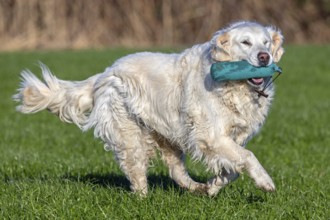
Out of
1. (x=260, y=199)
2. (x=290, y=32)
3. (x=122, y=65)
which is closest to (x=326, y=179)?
(x=260, y=199)

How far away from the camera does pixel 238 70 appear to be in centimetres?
622

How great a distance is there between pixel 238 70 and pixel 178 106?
2.46ft

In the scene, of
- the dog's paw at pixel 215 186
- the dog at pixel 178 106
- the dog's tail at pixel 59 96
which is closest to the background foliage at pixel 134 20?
the dog's tail at pixel 59 96

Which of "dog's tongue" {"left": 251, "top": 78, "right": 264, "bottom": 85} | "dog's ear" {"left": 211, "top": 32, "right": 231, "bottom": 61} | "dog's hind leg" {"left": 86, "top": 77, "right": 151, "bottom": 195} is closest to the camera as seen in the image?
"dog's tongue" {"left": 251, "top": 78, "right": 264, "bottom": 85}

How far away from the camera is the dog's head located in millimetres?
6246

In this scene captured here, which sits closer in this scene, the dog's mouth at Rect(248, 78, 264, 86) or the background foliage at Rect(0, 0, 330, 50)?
the dog's mouth at Rect(248, 78, 264, 86)

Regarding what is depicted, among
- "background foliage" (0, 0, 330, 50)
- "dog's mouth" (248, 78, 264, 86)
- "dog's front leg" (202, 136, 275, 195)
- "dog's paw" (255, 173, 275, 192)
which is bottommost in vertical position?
"background foliage" (0, 0, 330, 50)

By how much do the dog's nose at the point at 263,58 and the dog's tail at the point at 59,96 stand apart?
6.27 ft

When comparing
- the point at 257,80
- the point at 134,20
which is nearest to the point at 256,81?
the point at 257,80

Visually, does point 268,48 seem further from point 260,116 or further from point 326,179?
point 326,179

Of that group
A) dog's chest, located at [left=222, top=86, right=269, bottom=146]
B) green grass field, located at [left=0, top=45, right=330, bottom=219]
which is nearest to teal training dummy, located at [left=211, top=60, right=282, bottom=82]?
dog's chest, located at [left=222, top=86, right=269, bottom=146]

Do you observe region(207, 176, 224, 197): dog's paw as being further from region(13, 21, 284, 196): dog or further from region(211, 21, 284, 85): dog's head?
region(211, 21, 284, 85): dog's head

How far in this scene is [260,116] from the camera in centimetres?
641

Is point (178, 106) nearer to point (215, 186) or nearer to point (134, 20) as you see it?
point (215, 186)
